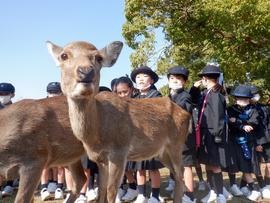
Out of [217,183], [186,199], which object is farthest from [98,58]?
[217,183]

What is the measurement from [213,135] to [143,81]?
5.48ft

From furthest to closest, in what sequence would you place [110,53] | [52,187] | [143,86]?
[52,187]
[143,86]
[110,53]

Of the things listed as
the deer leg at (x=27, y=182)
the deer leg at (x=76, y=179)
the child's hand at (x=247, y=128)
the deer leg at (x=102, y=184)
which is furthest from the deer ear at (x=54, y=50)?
the child's hand at (x=247, y=128)

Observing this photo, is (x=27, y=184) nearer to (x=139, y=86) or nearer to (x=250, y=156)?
(x=139, y=86)

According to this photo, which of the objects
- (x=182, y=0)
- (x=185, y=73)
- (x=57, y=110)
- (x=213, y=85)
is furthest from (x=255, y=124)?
(x=182, y=0)

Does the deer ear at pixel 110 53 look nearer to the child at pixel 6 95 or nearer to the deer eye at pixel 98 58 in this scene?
the deer eye at pixel 98 58

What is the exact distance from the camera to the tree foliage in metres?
15.9

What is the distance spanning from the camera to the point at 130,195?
8297mm


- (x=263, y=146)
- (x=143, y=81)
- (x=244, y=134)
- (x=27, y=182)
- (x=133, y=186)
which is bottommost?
(x=133, y=186)

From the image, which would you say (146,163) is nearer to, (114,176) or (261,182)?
(114,176)

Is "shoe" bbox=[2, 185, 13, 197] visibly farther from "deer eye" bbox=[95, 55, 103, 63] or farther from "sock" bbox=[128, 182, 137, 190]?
A: "deer eye" bbox=[95, 55, 103, 63]

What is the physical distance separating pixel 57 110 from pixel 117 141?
1.10 m

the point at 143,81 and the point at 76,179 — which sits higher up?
the point at 143,81

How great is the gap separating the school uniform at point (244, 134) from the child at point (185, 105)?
1380 millimetres
